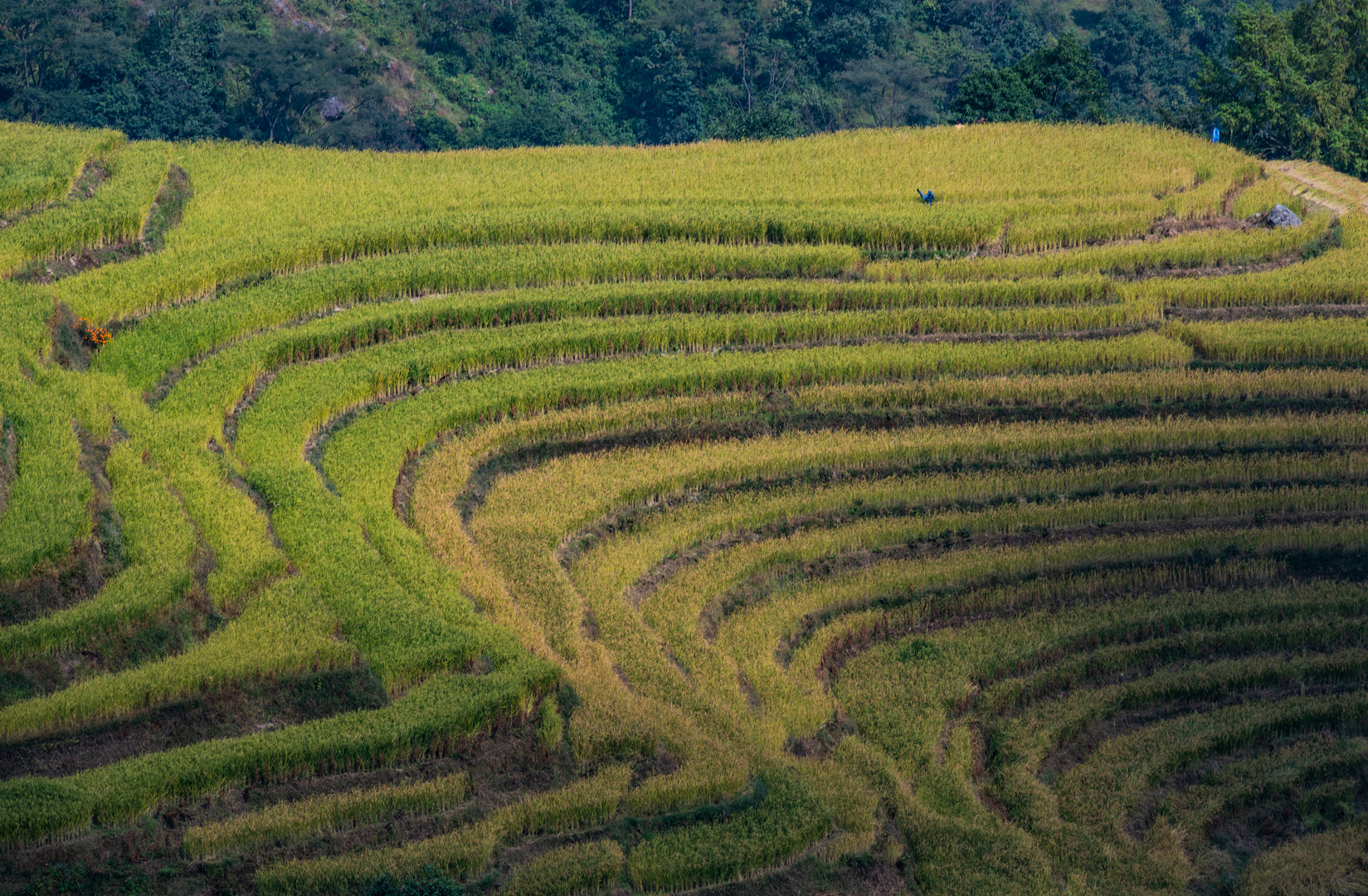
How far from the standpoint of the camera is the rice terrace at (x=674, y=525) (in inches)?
661

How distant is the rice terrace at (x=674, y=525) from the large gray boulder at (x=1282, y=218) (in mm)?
383

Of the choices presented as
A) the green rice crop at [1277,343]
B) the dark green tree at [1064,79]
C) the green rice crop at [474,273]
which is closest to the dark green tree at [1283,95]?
the dark green tree at [1064,79]

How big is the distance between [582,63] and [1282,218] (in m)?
43.8

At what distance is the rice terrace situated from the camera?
16.8 meters

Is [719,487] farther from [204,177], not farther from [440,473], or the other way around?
[204,177]

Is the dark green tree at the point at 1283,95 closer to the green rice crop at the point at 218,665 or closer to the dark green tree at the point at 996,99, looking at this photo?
the dark green tree at the point at 996,99

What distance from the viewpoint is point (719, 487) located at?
25.1 metres

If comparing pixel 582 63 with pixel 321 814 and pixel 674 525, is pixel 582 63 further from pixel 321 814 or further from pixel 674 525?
pixel 321 814

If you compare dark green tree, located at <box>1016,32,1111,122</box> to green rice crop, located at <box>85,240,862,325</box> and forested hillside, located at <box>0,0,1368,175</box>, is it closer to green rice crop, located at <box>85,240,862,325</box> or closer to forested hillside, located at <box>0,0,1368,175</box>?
forested hillside, located at <box>0,0,1368,175</box>

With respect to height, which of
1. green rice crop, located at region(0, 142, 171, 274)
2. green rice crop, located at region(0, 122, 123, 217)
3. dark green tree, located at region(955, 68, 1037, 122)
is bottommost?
green rice crop, located at region(0, 142, 171, 274)

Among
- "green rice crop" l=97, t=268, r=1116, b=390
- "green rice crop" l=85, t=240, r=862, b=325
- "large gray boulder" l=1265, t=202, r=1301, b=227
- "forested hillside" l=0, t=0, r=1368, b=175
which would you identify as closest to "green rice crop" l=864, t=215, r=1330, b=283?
"large gray boulder" l=1265, t=202, r=1301, b=227

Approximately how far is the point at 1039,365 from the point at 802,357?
446 centimetres

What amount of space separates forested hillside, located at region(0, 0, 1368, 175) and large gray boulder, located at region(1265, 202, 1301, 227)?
1654cm

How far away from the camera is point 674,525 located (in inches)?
934
